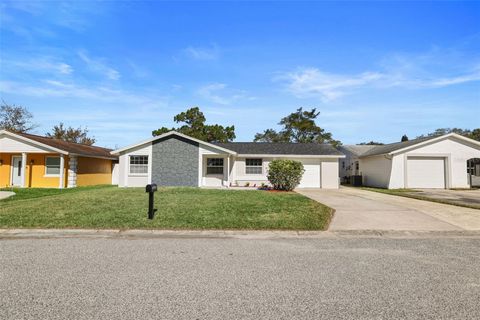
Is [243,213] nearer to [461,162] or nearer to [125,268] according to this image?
[125,268]

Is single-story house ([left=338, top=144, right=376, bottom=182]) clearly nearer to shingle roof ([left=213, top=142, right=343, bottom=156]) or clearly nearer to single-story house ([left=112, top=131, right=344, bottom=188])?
shingle roof ([left=213, top=142, right=343, bottom=156])

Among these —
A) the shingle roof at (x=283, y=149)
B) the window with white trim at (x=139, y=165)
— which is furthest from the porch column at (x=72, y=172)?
the shingle roof at (x=283, y=149)

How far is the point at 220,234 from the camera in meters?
7.20

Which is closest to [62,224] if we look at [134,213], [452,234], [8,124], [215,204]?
[134,213]

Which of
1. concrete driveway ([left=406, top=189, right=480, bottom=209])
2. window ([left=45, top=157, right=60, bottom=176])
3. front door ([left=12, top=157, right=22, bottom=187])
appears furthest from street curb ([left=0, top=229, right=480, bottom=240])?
front door ([left=12, top=157, right=22, bottom=187])

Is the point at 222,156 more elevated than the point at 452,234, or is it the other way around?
the point at 222,156

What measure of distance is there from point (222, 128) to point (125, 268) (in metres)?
40.3

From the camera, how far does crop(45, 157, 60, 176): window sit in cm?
2166

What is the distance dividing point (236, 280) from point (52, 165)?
22346 mm

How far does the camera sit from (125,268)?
4.66 meters

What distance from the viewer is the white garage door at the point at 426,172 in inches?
870

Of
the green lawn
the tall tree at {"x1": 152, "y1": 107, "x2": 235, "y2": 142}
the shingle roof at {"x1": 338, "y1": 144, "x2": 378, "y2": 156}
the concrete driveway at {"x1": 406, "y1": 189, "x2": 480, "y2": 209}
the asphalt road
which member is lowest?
the asphalt road

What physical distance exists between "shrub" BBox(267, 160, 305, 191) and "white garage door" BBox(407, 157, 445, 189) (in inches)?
366

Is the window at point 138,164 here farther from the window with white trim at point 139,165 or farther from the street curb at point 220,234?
the street curb at point 220,234
